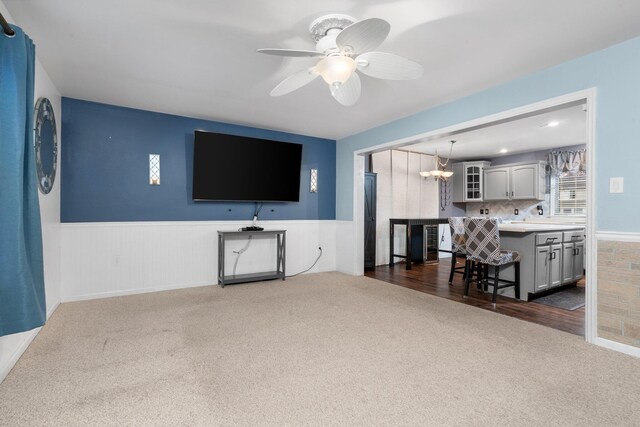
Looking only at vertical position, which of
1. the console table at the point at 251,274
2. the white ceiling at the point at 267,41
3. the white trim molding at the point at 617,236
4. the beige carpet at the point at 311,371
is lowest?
the beige carpet at the point at 311,371

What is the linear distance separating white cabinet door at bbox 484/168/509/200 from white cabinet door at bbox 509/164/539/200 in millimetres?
130

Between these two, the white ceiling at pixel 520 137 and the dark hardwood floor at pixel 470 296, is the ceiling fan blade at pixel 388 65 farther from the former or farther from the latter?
the dark hardwood floor at pixel 470 296

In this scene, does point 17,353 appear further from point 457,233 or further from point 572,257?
point 572,257

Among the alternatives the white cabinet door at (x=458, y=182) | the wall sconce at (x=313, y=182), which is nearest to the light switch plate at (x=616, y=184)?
the wall sconce at (x=313, y=182)

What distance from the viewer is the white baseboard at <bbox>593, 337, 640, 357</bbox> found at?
2.32 m

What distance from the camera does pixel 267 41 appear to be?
7.84 ft

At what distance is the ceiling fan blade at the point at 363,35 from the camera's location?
5.36 ft

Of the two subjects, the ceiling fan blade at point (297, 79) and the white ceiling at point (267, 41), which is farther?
the ceiling fan blade at point (297, 79)

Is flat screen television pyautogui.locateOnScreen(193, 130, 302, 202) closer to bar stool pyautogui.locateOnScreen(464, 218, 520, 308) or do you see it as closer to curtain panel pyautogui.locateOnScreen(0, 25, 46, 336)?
curtain panel pyautogui.locateOnScreen(0, 25, 46, 336)

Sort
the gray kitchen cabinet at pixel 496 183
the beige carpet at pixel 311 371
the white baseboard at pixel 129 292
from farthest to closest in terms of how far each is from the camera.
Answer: the gray kitchen cabinet at pixel 496 183, the white baseboard at pixel 129 292, the beige carpet at pixel 311 371

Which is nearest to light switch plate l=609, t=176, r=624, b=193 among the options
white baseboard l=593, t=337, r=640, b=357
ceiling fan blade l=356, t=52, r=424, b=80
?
white baseboard l=593, t=337, r=640, b=357

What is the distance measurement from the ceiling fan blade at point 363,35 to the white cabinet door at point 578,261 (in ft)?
14.0

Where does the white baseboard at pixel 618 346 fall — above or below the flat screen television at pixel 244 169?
below

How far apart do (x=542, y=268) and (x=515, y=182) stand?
338 centimetres
